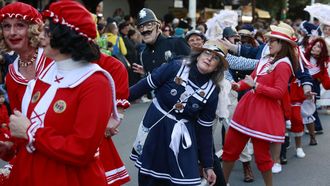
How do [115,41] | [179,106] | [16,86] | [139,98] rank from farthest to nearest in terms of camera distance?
[115,41] → [139,98] → [179,106] → [16,86]

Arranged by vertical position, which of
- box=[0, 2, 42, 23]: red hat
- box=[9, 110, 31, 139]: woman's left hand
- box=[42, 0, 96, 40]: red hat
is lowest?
box=[9, 110, 31, 139]: woman's left hand


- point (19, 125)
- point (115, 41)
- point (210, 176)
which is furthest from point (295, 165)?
point (115, 41)

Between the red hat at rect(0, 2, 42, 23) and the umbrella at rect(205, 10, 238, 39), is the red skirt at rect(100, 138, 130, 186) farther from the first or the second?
the umbrella at rect(205, 10, 238, 39)

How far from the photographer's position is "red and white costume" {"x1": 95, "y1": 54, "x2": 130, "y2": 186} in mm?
3762

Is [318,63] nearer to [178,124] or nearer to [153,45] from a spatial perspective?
[153,45]

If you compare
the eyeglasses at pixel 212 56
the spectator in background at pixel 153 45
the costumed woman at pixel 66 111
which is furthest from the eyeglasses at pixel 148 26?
the costumed woman at pixel 66 111

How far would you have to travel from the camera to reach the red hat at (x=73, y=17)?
8.53 feet

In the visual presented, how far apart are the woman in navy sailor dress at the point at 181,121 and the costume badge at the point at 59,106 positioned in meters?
1.76

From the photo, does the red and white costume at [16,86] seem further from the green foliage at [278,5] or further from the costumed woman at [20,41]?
the green foliage at [278,5]

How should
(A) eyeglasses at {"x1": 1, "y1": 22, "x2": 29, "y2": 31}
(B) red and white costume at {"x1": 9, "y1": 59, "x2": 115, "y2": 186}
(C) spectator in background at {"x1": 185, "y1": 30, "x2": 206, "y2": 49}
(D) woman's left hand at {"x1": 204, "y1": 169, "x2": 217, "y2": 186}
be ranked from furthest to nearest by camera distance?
(C) spectator in background at {"x1": 185, "y1": 30, "x2": 206, "y2": 49}, (D) woman's left hand at {"x1": 204, "y1": 169, "x2": 217, "y2": 186}, (A) eyeglasses at {"x1": 1, "y1": 22, "x2": 29, "y2": 31}, (B) red and white costume at {"x1": 9, "y1": 59, "x2": 115, "y2": 186}

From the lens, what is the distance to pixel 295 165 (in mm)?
7371

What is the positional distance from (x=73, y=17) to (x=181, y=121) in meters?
1.84

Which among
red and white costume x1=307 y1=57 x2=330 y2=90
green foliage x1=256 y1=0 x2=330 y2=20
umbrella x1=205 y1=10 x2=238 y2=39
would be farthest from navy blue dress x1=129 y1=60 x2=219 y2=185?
green foliage x1=256 y1=0 x2=330 y2=20

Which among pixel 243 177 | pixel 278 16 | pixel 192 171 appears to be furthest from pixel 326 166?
pixel 278 16
